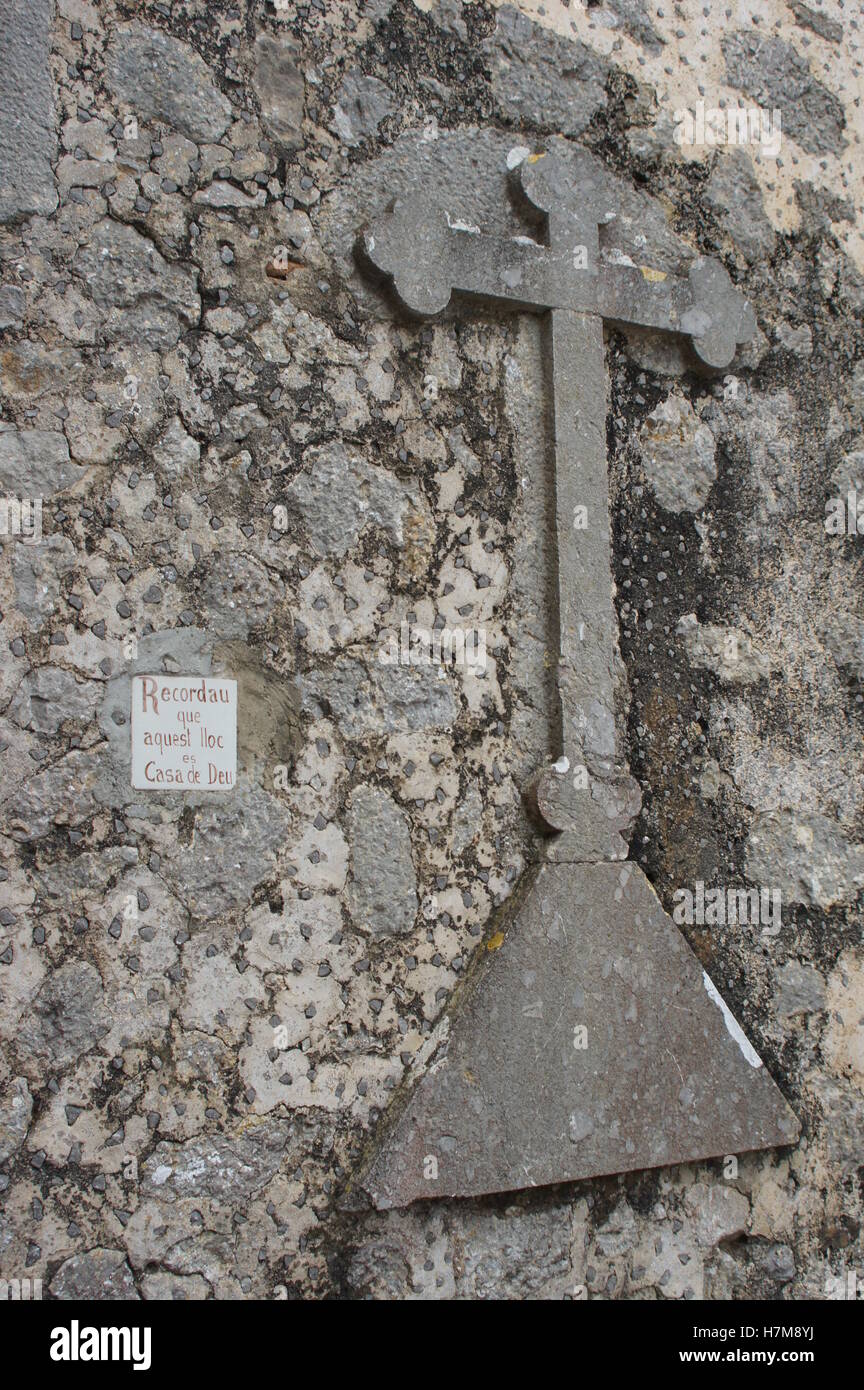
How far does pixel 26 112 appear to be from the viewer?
194 cm

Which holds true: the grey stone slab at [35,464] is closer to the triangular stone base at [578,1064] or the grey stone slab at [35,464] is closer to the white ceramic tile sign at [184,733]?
the white ceramic tile sign at [184,733]

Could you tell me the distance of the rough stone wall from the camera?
1.88 m

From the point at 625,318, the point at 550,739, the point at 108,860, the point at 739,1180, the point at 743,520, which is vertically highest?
the point at 625,318

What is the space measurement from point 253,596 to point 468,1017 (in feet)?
2.73

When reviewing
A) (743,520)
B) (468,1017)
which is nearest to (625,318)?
(743,520)

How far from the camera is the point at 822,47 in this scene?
2.79m

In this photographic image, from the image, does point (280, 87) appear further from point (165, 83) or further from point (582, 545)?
point (582, 545)

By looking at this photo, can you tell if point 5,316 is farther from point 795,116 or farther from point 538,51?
point 795,116

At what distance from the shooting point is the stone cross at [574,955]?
80.2 inches

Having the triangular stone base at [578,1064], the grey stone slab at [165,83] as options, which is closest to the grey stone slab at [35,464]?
the grey stone slab at [165,83]

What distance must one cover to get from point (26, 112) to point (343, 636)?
40.0 inches

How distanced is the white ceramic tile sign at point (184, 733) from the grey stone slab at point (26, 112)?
82 centimetres

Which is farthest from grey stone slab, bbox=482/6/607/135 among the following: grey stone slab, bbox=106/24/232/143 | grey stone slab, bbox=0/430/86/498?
grey stone slab, bbox=0/430/86/498

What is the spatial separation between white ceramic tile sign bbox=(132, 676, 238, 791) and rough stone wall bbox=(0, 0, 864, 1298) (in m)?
0.03
